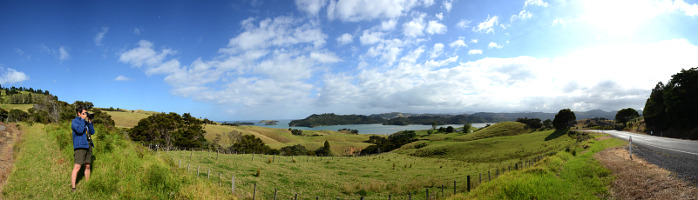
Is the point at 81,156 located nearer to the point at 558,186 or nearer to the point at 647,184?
the point at 558,186

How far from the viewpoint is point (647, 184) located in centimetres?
1090

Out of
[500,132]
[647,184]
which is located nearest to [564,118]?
[500,132]

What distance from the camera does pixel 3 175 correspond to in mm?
8508

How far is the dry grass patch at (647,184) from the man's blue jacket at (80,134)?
20.6 m

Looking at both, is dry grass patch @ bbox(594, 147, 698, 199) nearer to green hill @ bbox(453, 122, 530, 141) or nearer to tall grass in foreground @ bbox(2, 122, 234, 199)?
tall grass in foreground @ bbox(2, 122, 234, 199)

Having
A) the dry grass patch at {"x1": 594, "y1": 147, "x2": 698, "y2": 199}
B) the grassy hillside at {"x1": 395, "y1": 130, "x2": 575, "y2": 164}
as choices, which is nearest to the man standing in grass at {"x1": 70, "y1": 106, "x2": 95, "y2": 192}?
the dry grass patch at {"x1": 594, "y1": 147, "x2": 698, "y2": 199}

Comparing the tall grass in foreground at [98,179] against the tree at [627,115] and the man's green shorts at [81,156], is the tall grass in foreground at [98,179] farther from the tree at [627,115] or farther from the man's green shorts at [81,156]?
the tree at [627,115]

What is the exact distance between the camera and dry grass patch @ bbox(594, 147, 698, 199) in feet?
30.7

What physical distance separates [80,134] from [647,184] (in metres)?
22.4

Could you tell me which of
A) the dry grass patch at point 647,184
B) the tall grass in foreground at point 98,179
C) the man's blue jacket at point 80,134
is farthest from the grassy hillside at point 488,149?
the man's blue jacket at point 80,134

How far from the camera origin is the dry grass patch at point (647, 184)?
9367 mm

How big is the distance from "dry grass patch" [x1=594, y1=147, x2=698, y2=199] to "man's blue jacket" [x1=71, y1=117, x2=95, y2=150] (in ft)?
67.6

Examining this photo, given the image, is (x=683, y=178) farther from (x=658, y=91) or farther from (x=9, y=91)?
(x=9, y=91)

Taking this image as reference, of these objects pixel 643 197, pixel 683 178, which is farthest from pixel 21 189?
pixel 683 178
